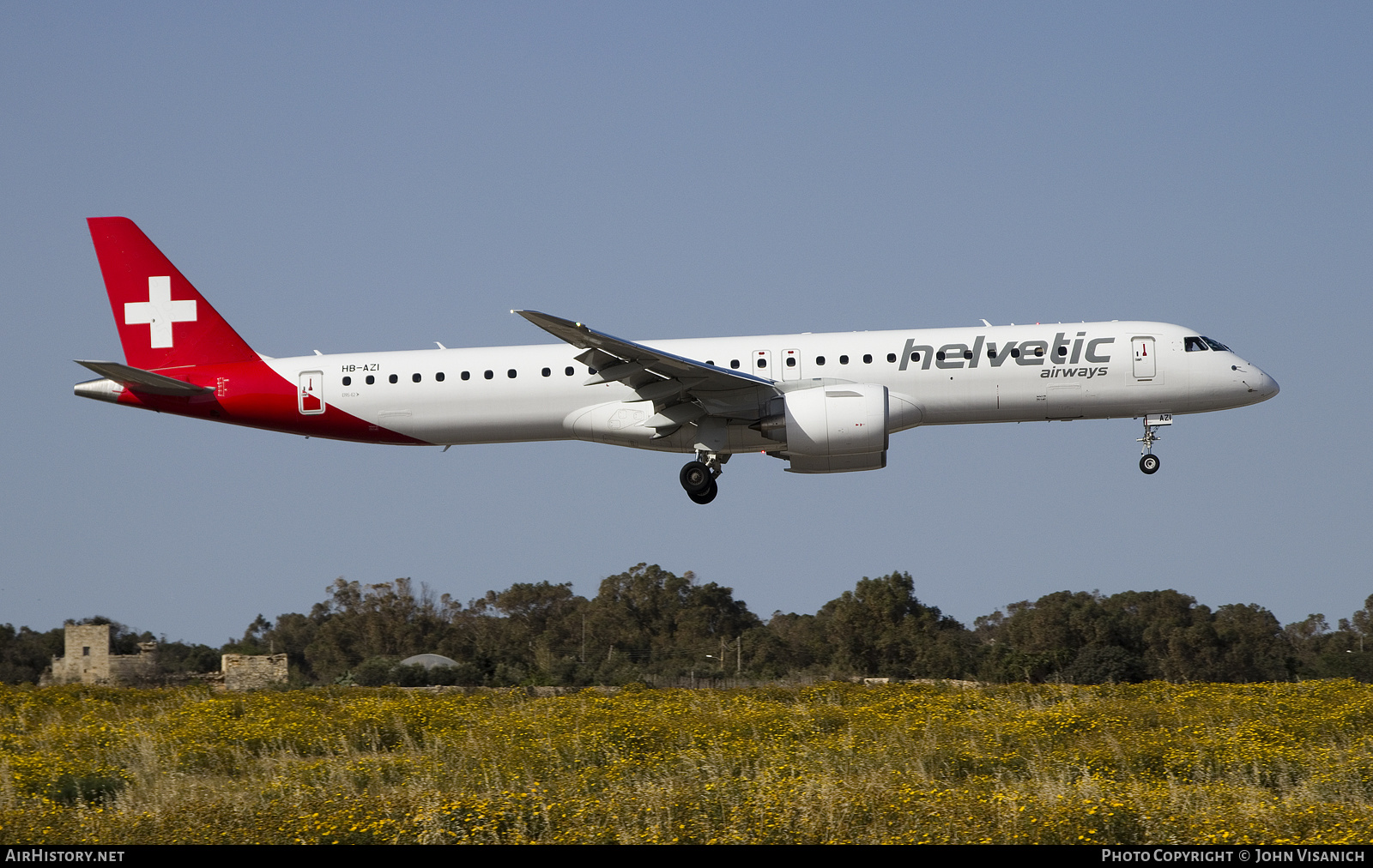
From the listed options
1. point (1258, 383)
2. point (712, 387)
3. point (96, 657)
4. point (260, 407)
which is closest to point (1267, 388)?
point (1258, 383)

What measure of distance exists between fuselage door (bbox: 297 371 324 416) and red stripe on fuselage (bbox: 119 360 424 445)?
0.31ft

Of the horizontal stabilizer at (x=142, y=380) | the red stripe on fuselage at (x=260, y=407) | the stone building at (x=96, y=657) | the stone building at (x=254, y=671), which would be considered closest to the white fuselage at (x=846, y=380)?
the red stripe on fuselage at (x=260, y=407)

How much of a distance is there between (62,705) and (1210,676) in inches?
1042

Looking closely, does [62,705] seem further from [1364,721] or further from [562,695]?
[1364,721]

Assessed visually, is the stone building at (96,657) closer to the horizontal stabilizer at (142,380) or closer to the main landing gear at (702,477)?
the horizontal stabilizer at (142,380)

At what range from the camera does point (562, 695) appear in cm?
2377

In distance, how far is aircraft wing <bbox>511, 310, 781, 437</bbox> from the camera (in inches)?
993

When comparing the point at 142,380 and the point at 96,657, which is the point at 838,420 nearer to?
the point at 142,380

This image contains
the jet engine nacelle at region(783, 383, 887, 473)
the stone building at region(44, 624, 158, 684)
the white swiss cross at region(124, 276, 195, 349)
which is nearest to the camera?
the jet engine nacelle at region(783, 383, 887, 473)

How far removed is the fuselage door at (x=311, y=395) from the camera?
2856cm

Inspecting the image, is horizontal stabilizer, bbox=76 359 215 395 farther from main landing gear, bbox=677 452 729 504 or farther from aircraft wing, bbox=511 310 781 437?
main landing gear, bbox=677 452 729 504

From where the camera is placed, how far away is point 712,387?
26594 mm

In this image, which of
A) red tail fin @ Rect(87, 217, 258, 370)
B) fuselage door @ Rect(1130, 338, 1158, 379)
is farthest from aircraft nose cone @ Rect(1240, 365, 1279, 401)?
red tail fin @ Rect(87, 217, 258, 370)

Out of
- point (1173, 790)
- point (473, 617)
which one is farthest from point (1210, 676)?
point (473, 617)
